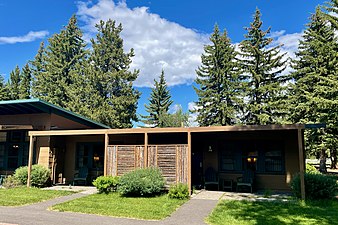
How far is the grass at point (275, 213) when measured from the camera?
645 cm

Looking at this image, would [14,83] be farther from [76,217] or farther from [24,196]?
[76,217]

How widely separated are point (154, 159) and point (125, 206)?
107 inches

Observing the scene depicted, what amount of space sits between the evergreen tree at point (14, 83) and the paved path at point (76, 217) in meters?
28.6

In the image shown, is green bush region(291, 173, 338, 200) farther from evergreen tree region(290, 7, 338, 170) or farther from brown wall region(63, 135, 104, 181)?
brown wall region(63, 135, 104, 181)

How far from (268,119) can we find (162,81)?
17267 millimetres

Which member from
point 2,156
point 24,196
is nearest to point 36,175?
point 24,196

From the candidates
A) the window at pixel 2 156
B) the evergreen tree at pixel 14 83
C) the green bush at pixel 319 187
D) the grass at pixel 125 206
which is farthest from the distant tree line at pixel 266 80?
the evergreen tree at pixel 14 83

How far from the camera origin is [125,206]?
8.05 m

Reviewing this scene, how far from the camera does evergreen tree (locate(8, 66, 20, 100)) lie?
32.7 meters

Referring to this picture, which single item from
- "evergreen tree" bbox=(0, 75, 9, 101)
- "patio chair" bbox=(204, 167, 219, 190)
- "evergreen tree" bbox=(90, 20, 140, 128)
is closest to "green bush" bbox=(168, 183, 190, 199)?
"patio chair" bbox=(204, 167, 219, 190)

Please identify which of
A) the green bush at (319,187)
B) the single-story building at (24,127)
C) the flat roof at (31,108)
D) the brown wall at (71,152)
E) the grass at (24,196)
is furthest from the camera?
the brown wall at (71,152)

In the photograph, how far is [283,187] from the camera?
1124 centimetres

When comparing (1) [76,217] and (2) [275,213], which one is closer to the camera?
(1) [76,217]

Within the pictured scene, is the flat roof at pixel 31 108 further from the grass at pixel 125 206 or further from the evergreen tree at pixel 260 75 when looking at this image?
the evergreen tree at pixel 260 75
